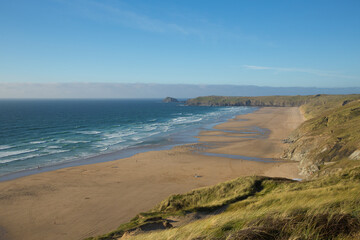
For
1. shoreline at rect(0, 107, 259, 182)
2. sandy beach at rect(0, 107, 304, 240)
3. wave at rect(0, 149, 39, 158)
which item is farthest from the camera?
wave at rect(0, 149, 39, 158)

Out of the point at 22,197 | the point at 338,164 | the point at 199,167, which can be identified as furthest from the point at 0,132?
the point at 338,164

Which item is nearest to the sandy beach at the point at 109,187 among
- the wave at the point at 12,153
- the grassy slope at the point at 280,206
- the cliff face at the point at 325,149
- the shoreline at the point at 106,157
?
the cliff face at the point at 325,149

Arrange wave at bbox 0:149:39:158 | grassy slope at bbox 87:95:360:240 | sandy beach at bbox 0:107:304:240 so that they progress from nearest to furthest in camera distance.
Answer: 1. grassy slope at bbox 87:95:360:240
2. sandy beach at bbox 0:107:304:240
3. wave at bbox 0:149:39:158

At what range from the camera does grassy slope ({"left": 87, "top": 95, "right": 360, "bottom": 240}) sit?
5.20 metres

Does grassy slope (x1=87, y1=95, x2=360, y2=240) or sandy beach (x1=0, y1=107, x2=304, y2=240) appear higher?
grassy slope (x1=87, y1=95, x2=360, y2=240)

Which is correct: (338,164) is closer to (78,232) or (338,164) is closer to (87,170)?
(78,232)

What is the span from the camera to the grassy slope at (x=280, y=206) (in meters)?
5.20

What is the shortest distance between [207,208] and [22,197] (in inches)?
667

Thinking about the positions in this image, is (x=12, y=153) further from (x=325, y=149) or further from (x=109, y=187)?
(x=325, y=149)

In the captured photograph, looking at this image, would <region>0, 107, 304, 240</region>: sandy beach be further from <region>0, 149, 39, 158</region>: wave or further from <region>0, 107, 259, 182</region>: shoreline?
<region>0, 149, 39, 158</region>: wave

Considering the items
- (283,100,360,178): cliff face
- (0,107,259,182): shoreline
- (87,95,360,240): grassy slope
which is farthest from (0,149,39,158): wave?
(283,100,360,178): cliff face

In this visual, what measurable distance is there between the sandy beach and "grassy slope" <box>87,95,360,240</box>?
4.58 m

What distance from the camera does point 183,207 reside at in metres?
14.4

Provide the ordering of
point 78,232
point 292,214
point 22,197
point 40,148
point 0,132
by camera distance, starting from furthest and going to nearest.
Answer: point 0,132 → point 40,148 → point 22,197 → point 78,232 → point 292,214
